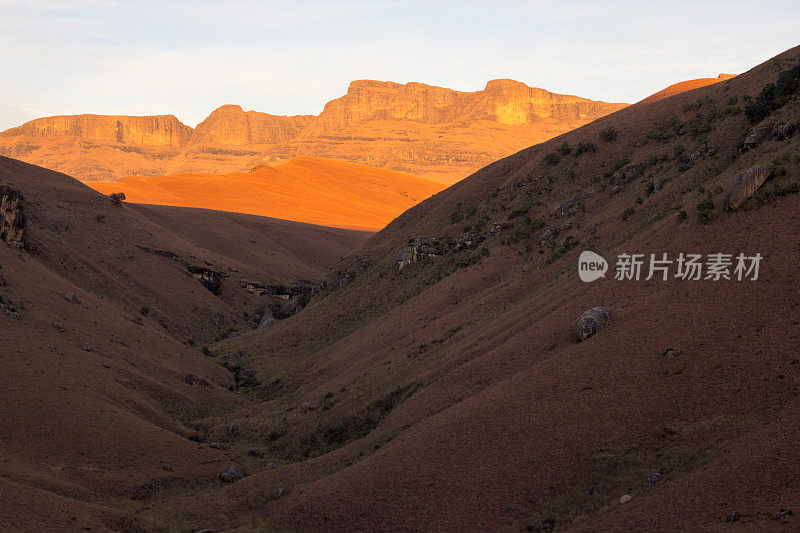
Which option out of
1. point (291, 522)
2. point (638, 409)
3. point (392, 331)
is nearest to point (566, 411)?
point (638, 409)

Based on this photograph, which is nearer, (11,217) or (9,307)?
(9,307)

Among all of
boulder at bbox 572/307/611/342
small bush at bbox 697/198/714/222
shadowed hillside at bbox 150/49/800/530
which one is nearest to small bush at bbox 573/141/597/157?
shadowed hillside at bbox 150/49/800/530

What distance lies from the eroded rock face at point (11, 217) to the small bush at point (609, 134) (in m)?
42.9

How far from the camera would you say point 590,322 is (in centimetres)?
2402

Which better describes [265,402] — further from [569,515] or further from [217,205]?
[217,205]

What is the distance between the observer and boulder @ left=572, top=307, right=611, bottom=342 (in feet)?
78.3

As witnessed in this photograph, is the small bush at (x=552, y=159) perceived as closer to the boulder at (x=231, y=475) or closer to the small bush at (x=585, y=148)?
the small bush at (x=585, y=148)

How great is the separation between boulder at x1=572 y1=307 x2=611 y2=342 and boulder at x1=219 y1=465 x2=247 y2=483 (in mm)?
14611

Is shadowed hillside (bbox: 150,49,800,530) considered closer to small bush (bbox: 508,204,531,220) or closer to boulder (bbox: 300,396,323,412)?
boulder (bbox: 300,396,323,412)

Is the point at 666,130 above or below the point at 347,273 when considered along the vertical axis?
above

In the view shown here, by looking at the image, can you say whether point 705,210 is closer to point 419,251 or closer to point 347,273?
Answer: point 419,251

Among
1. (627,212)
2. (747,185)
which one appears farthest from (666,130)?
(747,185)

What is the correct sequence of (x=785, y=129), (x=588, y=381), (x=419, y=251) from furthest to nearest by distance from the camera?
1. (x=419, y=251)
2. (x=785, y=129)
3. (x=588, y=381)

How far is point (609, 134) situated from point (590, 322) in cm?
2983
